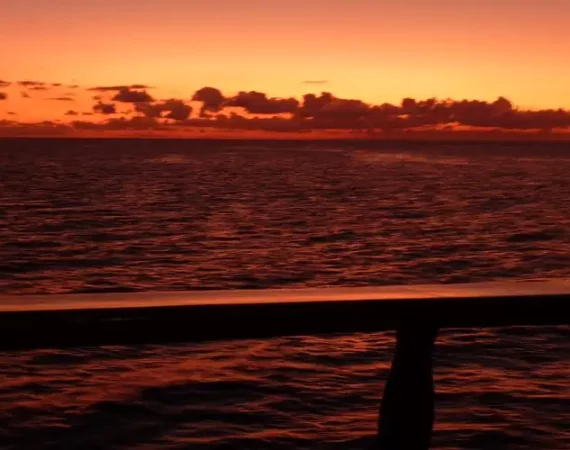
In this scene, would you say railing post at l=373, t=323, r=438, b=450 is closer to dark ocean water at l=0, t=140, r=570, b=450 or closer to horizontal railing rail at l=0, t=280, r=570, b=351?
horizontal railing rail at l=0, t=280, r=570, b=351

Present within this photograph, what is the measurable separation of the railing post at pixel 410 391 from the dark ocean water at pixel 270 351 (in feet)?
16.0

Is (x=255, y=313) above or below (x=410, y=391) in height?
above

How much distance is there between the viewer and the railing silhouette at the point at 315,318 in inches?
89.0

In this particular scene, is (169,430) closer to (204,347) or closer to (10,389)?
(10,389)

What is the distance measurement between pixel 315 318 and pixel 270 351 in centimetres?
955

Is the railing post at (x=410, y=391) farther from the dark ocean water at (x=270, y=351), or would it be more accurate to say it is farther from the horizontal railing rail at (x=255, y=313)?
the dark ocean water at (x=270, y=351)

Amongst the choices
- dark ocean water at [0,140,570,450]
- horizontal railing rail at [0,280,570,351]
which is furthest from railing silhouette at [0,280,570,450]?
dark ocean water at [0,140,570,450]

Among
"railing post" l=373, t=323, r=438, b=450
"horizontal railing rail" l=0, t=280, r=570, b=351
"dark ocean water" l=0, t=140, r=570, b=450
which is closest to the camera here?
"horizontal railing rail" l=0, t=280, r=570, b=351

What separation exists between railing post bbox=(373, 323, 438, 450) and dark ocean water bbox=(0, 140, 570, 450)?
16.0 feet

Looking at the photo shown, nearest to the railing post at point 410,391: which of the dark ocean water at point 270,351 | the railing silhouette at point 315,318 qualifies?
the railing silhouette at point 315,318

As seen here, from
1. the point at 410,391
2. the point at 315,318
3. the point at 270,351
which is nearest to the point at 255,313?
the point at 315,318

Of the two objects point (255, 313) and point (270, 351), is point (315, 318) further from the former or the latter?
point (270, 351)

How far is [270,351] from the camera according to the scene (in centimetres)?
1184

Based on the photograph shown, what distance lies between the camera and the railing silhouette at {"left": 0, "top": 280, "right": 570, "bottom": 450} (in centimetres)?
226
